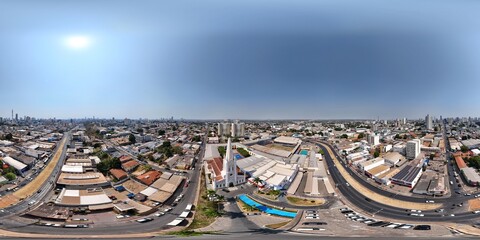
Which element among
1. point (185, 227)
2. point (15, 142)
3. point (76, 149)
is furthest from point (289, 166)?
point (15, 142)

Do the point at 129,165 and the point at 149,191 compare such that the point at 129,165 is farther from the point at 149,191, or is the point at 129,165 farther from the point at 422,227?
the point at 422,227

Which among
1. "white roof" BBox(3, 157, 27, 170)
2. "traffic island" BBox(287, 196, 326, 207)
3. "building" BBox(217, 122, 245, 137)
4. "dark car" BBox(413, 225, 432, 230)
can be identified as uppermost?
"building" BBox(217, 122, 245, 137)

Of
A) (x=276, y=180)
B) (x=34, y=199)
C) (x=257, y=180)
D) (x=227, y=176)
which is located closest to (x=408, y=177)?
(x=276, y=180)

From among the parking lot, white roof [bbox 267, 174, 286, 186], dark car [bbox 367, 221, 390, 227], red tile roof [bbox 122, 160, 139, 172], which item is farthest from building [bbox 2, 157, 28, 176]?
dark car [bbox 367, 221, 390, 227]

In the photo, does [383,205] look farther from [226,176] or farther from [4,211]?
[4,211]

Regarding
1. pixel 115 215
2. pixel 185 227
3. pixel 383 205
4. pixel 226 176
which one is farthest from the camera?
pixel 226 176

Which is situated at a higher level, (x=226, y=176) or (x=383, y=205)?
(x=226, y=176)

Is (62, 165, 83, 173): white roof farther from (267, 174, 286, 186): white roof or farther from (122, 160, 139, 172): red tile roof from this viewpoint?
(267, 174, 286, 186): white roof
